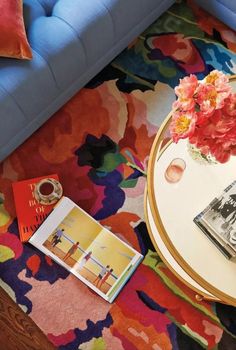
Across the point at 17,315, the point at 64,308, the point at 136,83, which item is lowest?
the point at 17,315

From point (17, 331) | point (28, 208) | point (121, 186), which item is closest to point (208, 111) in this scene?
point (121, 186)

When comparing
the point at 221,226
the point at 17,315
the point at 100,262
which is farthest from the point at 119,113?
the point at 17,315

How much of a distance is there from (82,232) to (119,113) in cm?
56

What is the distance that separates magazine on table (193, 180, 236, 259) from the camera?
1.37 m

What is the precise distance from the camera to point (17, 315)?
168cm

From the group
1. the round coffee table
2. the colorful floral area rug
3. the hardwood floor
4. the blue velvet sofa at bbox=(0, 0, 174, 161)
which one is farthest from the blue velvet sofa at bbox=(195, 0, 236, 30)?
the hardwood floor

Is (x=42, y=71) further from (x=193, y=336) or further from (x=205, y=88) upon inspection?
(x=193, y=336)

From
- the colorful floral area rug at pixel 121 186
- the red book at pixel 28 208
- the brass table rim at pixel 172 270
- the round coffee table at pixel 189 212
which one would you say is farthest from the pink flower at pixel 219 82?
the red book at pixel 28 208

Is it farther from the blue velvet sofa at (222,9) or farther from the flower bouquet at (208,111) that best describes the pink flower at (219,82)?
the blue velvet sofa at (222,9)

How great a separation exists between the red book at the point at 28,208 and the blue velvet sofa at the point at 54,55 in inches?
6.1

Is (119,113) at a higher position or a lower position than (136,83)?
lower

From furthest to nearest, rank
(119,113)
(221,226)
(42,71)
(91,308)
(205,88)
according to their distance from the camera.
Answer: (119,113), (91,308), (42,71), (221,226), (205,88)

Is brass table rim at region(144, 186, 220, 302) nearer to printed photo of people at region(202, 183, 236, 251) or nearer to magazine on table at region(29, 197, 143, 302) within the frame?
magazine on table at region(29, 197, 143, 302)

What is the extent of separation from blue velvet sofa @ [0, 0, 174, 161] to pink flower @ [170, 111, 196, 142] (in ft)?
1.96
